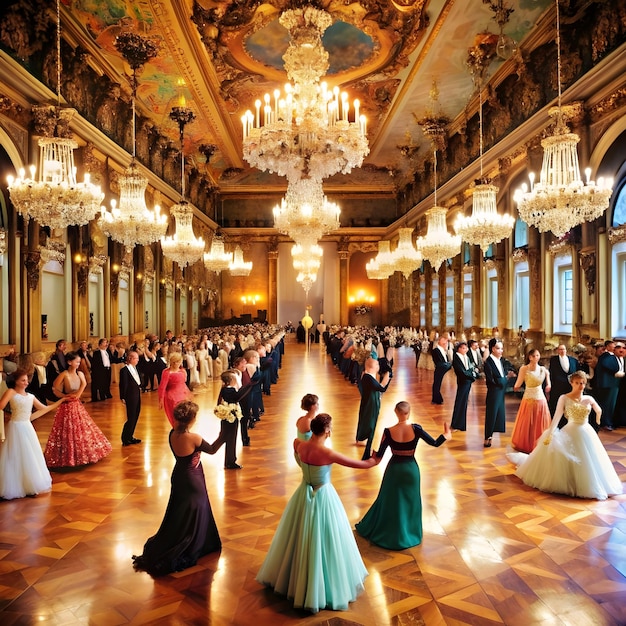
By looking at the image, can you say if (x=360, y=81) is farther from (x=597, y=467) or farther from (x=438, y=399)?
(x=597, y=467)

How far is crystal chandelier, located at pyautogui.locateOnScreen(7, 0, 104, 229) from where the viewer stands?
281 inches

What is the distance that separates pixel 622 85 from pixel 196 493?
9.62 metres

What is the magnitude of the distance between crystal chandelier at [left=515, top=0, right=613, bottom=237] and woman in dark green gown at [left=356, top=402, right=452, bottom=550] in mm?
4865

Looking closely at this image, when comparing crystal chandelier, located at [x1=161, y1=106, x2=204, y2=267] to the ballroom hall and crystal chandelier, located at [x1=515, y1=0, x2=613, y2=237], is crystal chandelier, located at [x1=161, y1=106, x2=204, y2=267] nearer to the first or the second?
the ballroom hall

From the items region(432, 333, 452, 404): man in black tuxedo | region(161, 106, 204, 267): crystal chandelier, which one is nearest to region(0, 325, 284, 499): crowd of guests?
region(161, 106, 204, 267): crystal chandelier

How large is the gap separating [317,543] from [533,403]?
14.5 feet

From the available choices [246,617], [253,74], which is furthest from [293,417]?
[253,74]

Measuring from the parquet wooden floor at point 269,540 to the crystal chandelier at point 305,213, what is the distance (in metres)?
5.68

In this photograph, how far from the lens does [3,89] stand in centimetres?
895

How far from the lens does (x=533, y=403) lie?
6.61 metres

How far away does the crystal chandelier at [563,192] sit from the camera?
286 inches

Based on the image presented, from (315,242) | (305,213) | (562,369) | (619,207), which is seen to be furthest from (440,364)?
(315,242)

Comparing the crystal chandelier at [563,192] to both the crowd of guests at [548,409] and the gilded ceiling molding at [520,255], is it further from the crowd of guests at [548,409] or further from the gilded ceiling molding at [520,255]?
the gilded ceiling molding at [520,255]

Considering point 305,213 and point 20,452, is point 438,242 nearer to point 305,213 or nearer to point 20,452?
point 305,213
